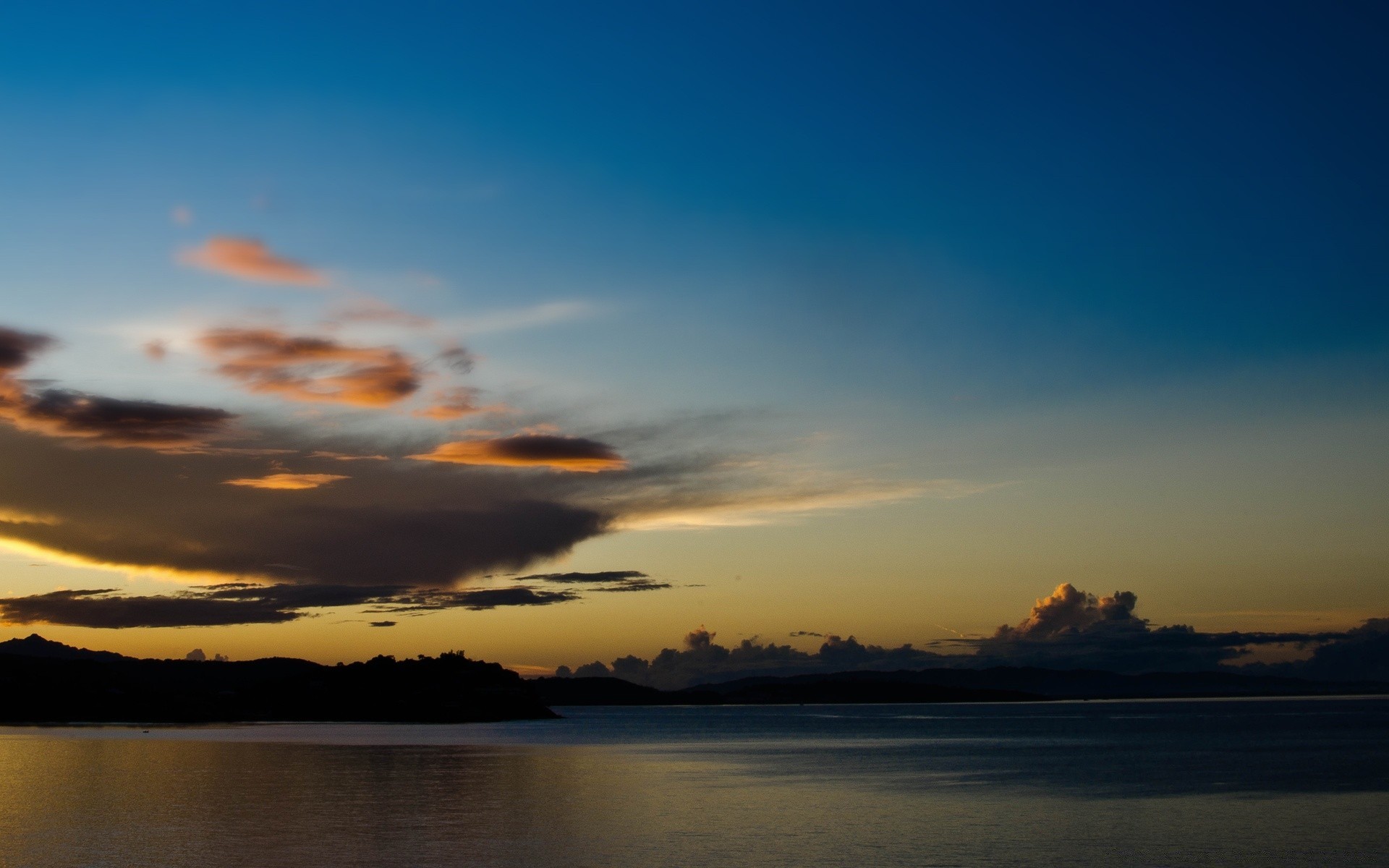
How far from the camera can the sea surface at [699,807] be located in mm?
48219

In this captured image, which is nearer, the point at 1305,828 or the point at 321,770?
the point at 1305,828

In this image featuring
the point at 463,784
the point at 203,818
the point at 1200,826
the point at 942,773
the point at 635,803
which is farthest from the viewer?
the point at 942,773

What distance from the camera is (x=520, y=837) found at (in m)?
53.1

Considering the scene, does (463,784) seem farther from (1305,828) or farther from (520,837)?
(1305,828)

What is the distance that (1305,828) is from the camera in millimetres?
55094

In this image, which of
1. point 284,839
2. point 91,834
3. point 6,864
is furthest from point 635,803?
point 6,864

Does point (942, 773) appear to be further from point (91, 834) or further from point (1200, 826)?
point (91, 834)

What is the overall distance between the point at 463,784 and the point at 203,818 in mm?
25003

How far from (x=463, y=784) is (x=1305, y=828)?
55.2m

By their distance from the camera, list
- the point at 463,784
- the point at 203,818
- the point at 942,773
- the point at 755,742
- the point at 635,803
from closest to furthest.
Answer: the point at 203,818
the point at 635,803
the point at 463,784
the point at 942,773
the point at 755,742

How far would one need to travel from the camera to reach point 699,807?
6806 centimetres

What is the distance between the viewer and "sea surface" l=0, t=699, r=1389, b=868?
48.2 metres

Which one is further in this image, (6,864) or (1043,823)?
(1043,823)

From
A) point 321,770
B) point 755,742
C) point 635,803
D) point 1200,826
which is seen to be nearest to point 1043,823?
point 1200,826
